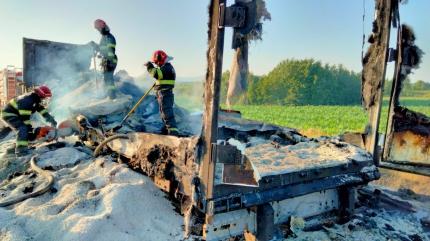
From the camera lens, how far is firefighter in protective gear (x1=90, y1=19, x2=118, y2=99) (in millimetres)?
8094

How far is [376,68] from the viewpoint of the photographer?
493 cm

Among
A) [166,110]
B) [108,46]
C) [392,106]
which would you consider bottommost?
[166,110]

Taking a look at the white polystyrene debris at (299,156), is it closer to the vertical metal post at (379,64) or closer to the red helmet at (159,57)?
the vertical metal post at (379,64)

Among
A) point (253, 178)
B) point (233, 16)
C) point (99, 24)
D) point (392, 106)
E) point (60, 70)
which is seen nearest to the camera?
point (233, 16)

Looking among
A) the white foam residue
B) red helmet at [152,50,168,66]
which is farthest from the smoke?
the white foam residue

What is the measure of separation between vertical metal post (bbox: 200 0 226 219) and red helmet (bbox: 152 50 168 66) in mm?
3123

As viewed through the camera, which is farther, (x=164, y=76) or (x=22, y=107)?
(x=22, y=107)

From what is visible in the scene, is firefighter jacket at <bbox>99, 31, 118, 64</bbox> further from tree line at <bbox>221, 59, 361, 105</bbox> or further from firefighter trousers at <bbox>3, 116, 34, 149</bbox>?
tree line at <bbox>221, 59, 361, 105</bbox>

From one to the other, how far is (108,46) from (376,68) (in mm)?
5978

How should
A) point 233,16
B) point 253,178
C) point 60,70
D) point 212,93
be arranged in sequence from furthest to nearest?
point 60,70, point 253,178, point 212,93, point 233,16

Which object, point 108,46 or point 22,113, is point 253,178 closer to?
point 22,113

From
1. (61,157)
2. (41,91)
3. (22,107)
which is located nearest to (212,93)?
(61,157)

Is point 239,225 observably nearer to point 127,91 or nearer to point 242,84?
point 242,84

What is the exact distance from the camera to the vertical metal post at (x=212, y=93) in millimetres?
2689
